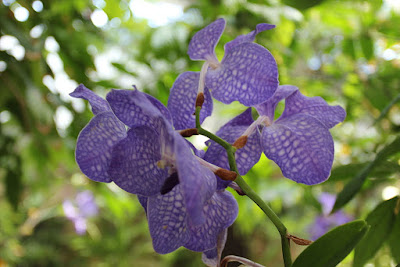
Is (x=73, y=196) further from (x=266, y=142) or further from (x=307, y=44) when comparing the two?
(x=266, y=142)

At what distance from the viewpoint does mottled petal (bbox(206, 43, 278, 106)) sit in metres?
0.26

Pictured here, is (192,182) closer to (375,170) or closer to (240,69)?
(240,69)

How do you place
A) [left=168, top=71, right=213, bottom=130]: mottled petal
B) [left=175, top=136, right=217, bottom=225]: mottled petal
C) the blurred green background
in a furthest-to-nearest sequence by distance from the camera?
the blurred green background, [left=168, top=71, right=213, bottom=130]: mottled petal, [left=175, top=136, right=217, bottom=225]: mottled petal

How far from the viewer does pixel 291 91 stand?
0.28 m

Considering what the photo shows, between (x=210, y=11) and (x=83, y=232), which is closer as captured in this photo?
(x=210, y=11)

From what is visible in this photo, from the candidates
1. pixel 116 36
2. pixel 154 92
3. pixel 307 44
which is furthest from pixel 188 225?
pixel 116 36

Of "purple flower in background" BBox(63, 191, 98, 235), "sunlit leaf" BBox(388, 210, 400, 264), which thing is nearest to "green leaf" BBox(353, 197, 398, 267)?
"sunlit leaf" BBox(388, 210, 400, 264)

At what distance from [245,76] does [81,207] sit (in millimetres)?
2178

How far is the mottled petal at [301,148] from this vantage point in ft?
0.83

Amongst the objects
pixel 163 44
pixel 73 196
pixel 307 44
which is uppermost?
pixel 163 44

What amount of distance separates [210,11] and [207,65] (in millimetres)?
499

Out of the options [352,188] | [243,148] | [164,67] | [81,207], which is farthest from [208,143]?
[81,207]

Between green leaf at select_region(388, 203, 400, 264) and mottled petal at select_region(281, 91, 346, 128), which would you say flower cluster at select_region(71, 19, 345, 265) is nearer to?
mottled petal at select_region(281, 91, 346, 128)

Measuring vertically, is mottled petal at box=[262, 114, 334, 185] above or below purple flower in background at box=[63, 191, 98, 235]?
above
